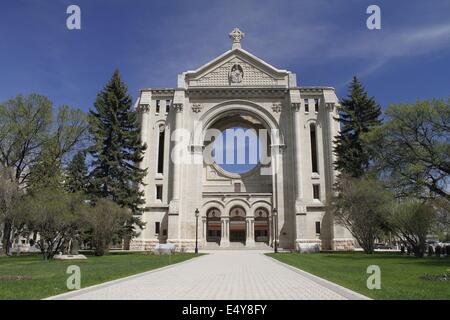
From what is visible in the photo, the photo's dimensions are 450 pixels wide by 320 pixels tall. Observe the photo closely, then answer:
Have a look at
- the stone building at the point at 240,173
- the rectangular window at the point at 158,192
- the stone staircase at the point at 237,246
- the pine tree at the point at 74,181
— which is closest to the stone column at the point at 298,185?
the stone building at the point at 240,173

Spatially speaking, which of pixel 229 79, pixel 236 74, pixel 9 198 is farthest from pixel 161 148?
pixel 9 198

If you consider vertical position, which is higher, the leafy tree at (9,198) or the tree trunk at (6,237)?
the leafy tree at (9,198)

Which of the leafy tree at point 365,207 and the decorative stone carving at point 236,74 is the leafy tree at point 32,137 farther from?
the leafy tree at point 365,207

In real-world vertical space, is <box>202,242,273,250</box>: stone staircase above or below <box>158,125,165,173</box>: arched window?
below

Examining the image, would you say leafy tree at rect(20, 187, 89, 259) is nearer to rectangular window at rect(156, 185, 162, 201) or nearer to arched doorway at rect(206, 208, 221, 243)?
rectangular window at rect(156, 185, 162, 201)

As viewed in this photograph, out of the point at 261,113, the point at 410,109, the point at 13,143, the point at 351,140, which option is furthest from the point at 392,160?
the point at 13,143

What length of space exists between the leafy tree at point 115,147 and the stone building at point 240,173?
7.51 m

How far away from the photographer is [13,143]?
110 ft

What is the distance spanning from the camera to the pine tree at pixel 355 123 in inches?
1564

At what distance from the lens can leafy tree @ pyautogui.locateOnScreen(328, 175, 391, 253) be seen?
29484mm

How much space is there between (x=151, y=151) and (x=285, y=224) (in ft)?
63.0

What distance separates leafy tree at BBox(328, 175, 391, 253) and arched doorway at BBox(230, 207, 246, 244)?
16.5 metres

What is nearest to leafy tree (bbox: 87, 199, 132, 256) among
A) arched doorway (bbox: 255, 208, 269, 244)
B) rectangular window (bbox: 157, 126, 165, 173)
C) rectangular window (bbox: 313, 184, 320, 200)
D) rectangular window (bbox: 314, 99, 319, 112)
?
rectangular window (bbox: 157, 126, 165, 173)
